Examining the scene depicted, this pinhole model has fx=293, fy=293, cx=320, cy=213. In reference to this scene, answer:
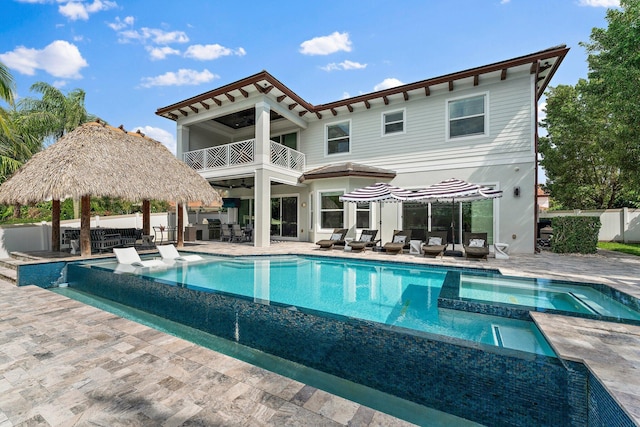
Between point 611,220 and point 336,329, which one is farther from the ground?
point 611,220

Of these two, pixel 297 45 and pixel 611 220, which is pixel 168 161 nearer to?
pixel 297 45

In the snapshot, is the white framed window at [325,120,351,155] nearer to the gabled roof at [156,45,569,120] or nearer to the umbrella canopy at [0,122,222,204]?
the gabled roof at [156,45,569,120]

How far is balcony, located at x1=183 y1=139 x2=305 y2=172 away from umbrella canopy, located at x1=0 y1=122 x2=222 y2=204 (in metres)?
2.07

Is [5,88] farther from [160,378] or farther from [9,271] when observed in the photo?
[160,378]

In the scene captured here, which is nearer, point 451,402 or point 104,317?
point 451,402

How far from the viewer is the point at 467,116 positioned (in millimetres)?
12234

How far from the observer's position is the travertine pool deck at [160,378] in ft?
7.41

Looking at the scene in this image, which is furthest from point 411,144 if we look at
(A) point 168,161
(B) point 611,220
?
(B) point 611,220

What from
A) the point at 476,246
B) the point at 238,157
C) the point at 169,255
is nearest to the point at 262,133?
the point at 238,157

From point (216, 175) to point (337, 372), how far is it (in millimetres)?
12659

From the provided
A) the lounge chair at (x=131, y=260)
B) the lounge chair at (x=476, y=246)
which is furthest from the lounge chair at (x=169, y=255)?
the lounge chair at (x=476, y=246)

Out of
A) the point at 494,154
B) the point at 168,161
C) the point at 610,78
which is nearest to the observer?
the point at 610,78

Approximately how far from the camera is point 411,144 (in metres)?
13.3

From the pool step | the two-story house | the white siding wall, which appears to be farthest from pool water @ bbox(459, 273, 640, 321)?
the pool step
